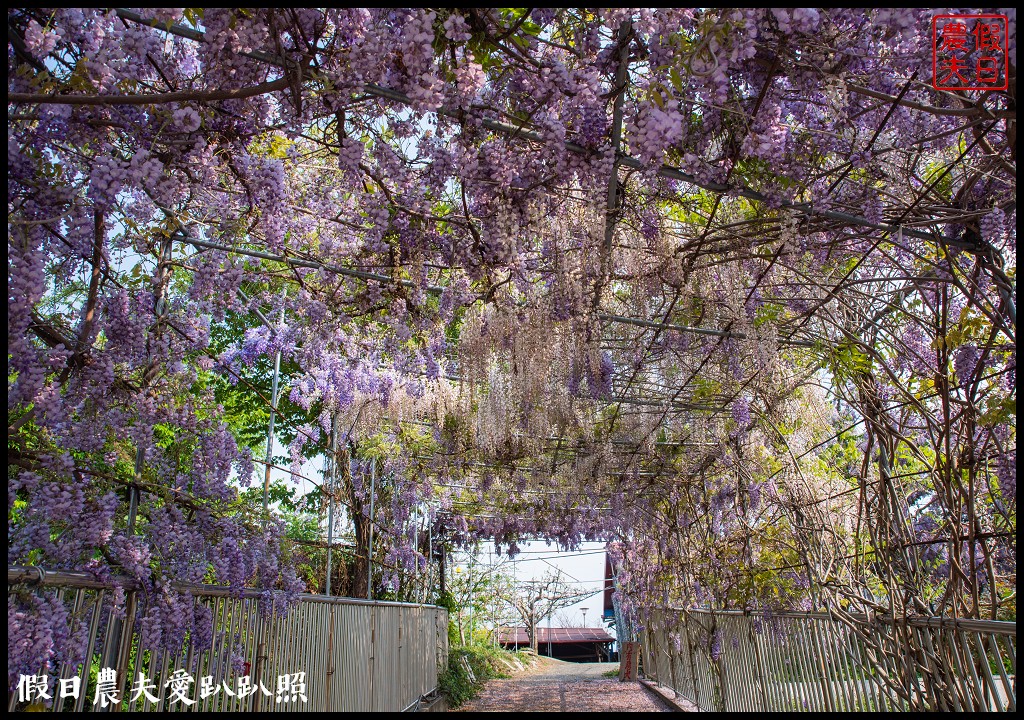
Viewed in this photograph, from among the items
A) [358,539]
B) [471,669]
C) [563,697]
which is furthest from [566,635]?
[358,539]

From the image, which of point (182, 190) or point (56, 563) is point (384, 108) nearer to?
point (182, 190)

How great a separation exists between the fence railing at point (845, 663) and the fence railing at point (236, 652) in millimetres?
3110

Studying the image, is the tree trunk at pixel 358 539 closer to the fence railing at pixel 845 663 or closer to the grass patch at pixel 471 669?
the grass patch at pixel 471 669

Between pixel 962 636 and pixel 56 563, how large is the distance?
136 inches

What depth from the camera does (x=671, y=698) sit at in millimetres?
9188

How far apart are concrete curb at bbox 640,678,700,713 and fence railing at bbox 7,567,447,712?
342 centimetres

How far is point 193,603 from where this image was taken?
126 inches

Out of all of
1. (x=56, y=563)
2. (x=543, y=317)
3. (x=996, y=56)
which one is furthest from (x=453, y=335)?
(x=996, y=56)

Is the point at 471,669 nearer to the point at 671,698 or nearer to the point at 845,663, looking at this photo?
the point at 671,698

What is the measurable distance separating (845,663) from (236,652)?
3440 mm

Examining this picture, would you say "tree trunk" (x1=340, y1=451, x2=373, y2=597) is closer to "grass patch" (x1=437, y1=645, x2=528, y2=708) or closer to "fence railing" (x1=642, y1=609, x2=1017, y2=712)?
"grass patch" (x1=437, y1=645, x2=528, y2=708)

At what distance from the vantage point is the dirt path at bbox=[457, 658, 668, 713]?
8623mm

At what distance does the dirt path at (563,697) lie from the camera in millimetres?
8623

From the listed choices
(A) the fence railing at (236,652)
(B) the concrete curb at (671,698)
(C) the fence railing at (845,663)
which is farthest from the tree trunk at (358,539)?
(B) the concrete curb at (671,698)
